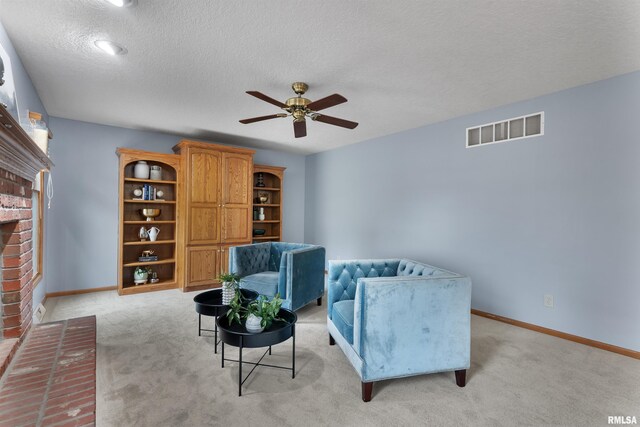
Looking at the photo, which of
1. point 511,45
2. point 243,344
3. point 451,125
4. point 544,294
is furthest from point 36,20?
point 544,294

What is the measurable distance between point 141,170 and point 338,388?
14.0 ft

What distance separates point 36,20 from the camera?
2.11m

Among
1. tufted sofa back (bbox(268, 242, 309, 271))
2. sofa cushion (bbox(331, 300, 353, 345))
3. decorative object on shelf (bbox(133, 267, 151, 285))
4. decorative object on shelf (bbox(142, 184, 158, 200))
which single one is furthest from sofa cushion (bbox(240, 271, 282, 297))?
decorative object on shelf (bbox(142, 184, 158, 200))

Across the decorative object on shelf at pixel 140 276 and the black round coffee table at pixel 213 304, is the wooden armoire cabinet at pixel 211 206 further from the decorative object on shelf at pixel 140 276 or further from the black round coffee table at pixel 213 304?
the black round coffee table at pixel 213 304

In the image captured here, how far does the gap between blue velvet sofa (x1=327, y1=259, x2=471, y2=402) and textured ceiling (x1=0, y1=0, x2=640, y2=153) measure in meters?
1.75

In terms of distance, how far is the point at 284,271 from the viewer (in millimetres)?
3576

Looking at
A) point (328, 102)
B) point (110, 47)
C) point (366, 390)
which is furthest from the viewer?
point (328, 102)

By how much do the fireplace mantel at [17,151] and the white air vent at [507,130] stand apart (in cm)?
420

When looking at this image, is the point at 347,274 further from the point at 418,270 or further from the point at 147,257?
the point at 147,257

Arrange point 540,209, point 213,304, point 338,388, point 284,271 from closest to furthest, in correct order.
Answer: point 338,388
point 213,304
point 540,209
point 284,271

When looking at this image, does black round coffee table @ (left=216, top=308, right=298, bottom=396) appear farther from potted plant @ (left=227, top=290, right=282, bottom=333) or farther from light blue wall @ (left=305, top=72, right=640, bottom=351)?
light blue wall @ (left=305, top=72, right=640, bottom=351)

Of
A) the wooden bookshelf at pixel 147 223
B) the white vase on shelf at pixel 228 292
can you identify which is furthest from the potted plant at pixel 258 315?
the wooden bookshelf at pixel 147 223

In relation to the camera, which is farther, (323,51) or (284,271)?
(284,271)

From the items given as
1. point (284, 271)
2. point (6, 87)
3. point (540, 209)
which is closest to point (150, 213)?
point (284, 271)
